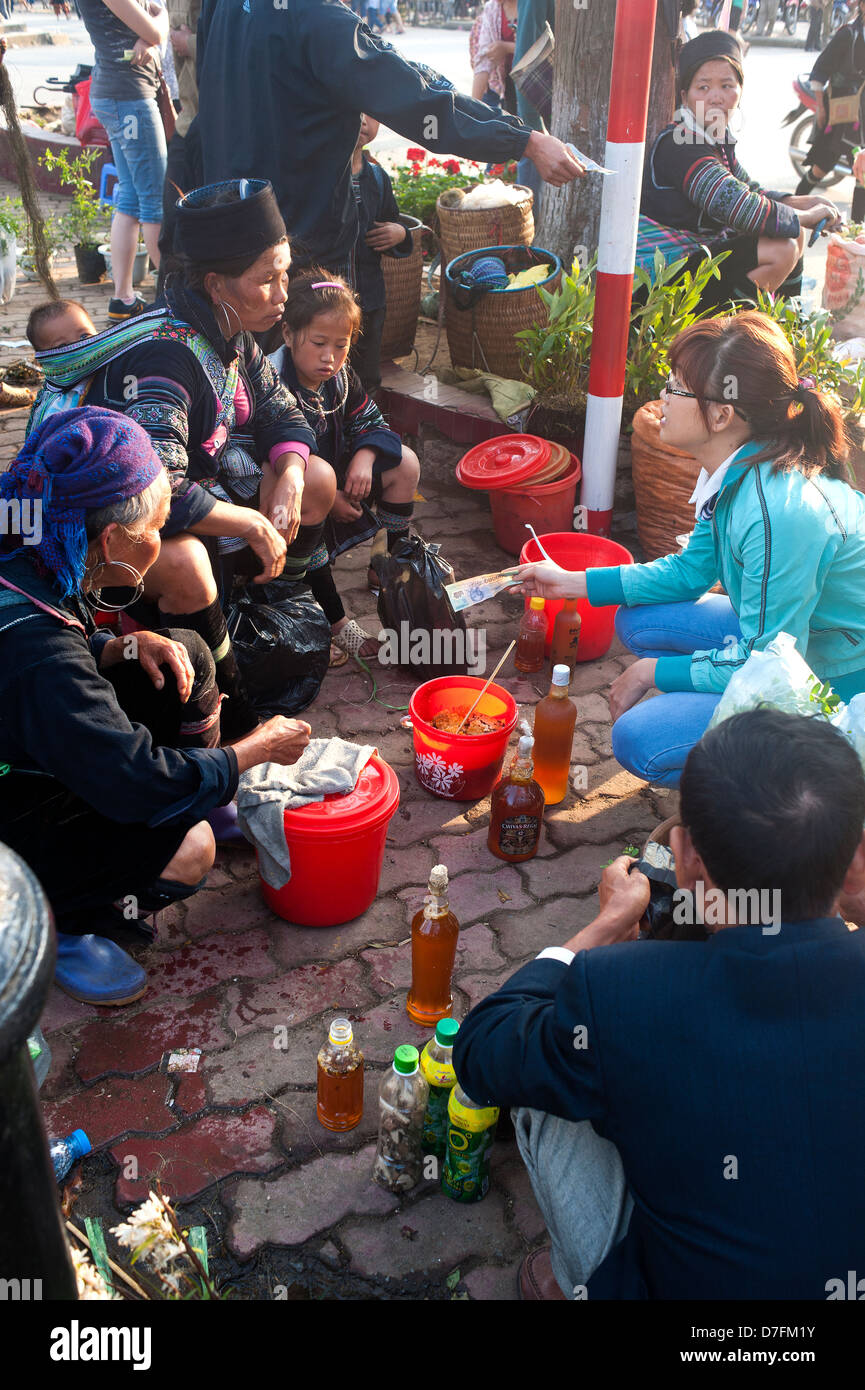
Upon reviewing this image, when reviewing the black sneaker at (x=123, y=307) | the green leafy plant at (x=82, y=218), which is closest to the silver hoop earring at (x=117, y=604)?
the black sneaker at (x=123, y=307)

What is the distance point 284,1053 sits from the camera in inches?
106

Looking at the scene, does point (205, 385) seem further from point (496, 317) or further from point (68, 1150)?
point (496, 317)

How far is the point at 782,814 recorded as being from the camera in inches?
63.4

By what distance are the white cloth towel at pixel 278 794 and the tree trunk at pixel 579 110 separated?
13.1 ft

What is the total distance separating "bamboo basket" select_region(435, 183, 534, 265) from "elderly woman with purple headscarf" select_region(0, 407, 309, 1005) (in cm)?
369

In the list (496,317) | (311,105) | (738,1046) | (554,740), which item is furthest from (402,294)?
(738,1046)

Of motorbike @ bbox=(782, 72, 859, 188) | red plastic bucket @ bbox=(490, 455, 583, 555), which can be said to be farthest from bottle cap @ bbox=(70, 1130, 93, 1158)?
motorbike @ bbox=(782, 72, 859, 188)

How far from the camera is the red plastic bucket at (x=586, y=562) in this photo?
13.4ft

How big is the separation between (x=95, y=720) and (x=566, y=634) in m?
2.10

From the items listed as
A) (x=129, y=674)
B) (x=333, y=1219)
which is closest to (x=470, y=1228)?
(x=333, y=1219)

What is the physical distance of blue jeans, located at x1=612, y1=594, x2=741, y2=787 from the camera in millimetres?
3043

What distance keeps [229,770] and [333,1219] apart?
3.45 ft

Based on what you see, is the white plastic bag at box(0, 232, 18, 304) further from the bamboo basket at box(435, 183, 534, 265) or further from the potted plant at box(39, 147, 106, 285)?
the bamboo basket at box(435, 183, 534, 265)
